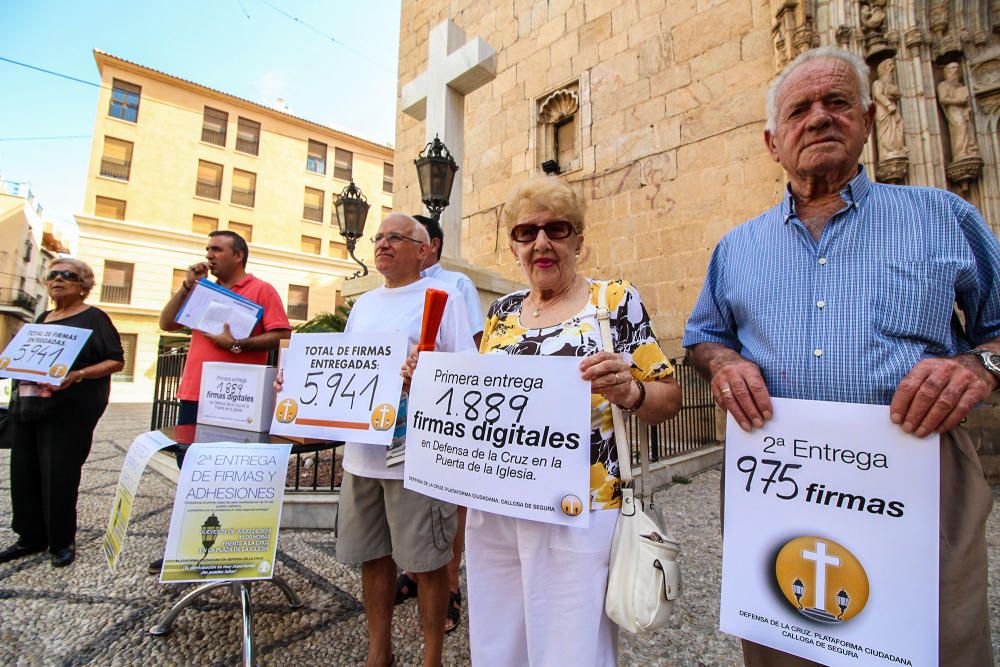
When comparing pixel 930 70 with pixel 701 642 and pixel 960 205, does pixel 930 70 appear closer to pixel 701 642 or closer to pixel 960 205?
pixel 960 205

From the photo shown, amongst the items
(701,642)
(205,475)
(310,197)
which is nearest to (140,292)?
(310,197)

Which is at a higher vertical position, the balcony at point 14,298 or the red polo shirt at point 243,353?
the balcony at point 14,298

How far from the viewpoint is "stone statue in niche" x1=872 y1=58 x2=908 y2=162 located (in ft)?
17.8

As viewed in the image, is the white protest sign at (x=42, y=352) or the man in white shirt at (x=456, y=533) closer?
the man in white shirt at (x=456, y=533)

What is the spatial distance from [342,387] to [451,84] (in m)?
4.55

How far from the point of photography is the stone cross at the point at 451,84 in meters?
4.96

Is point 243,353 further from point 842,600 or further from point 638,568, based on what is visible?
point 842,600

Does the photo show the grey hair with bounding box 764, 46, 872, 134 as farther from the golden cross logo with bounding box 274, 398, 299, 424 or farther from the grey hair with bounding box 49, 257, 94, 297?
the grey hair with bounding box 49, 257, 94, 297

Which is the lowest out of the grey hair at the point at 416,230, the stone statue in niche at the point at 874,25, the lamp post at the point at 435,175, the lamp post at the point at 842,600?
the lamp post at the point at 842,600

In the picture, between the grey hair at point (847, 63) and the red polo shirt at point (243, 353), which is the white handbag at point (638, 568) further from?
the red polo shirt at point (243, 353)

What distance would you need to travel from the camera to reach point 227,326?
252cm

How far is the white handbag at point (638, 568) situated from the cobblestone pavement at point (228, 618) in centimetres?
115

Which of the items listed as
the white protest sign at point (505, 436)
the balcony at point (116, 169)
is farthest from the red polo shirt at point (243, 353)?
the balcony at point (116, 169)

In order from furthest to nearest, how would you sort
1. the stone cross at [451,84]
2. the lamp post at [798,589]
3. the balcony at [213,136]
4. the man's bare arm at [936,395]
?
1. the balcony at [213,136]
2. the stone cross at [451,84]
3. the lamp post at [798,589]
4. the man's bare arm at [936,395]
